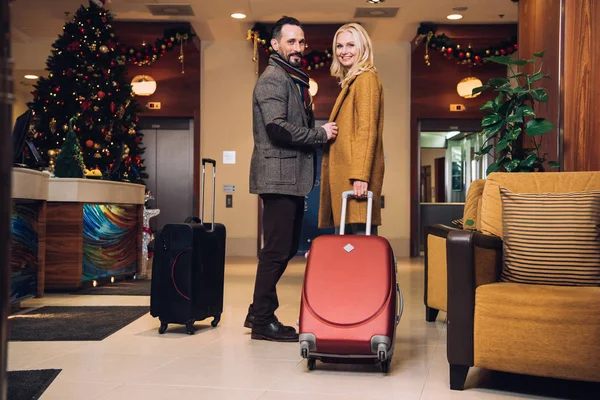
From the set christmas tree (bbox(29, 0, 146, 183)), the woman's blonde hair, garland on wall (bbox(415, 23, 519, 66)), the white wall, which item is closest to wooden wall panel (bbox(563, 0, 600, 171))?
the woman's blonde hair

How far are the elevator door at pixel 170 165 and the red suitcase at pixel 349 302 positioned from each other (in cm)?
787

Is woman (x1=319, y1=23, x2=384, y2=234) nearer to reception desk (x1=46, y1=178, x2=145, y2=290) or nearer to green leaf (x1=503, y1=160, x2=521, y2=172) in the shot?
green leaf (x1=503, y1=160, x2=521, y2=172)

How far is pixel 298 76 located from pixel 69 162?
324cm

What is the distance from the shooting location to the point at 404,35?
1041 cm

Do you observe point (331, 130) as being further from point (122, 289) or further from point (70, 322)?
point (122, 289)

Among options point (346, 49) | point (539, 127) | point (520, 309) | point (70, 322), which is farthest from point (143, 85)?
point (520, 309)

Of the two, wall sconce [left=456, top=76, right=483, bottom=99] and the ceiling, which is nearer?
the ceiling

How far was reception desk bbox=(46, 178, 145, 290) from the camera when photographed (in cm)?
589

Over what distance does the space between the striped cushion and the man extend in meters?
1.02

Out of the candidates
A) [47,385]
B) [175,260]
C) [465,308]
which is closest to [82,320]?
[175,260]

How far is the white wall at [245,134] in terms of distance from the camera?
1068cm

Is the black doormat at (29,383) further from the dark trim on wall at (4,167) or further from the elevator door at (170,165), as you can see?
the elevator door at (170,165)

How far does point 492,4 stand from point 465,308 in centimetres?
732

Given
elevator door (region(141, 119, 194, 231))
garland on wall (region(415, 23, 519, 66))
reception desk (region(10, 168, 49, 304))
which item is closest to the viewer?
reception desk (region(10, 168, 49, 304))
